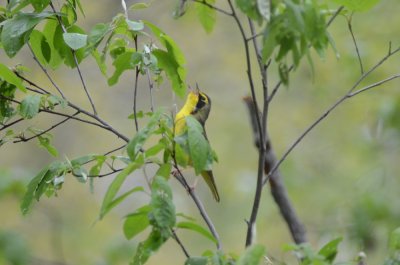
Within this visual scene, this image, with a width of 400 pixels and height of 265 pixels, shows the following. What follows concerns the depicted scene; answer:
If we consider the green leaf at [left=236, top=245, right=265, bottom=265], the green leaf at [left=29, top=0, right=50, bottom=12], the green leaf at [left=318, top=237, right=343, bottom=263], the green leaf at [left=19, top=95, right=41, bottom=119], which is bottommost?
the green leaf at [left=318, top=237, right=343, bottom=263]

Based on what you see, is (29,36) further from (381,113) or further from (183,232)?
(183,232)

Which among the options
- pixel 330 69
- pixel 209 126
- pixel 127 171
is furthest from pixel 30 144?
pixel 127 171

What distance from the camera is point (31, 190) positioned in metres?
1.99

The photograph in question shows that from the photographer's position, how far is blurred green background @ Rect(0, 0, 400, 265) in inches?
229

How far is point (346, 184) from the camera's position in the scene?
7094 mm

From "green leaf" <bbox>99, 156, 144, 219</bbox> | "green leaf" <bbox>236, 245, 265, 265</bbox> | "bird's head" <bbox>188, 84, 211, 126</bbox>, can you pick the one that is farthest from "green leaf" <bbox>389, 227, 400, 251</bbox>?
"bird's head" <bbox>188, 84, 211, 126</bbox>

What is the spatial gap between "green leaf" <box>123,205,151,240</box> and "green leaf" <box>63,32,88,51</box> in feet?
1.54

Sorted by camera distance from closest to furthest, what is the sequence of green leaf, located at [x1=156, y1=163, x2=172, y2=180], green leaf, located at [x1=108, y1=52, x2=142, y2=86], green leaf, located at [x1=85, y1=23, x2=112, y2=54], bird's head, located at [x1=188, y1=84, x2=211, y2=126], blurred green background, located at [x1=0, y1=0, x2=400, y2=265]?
green leaf, located at [x1=156, y1=163, x2=172, y2=180] < green leaf, located at [x1=85, y1=23, x2=112, y2=54] < green leaf, located at [x1=108, y1=52, x2=142, y2=86] < bird's head, located at [x1=188, y1=84, x2=211, y2=126] < blurred green background, located at [x1=0, y1=0, x2=400, y2=265]

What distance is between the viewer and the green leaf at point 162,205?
1.66 meters

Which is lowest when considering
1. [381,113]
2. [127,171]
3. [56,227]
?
[56,227]

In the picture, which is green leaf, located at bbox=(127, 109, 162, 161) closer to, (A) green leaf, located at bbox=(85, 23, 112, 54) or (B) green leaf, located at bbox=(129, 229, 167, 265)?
(B) green leaf, located at bbox=(129, 229, 167, 265)

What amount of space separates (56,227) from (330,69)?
3016mm

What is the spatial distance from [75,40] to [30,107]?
21cm

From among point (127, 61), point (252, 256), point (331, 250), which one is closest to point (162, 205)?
point (252, 256)
